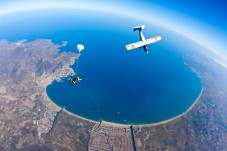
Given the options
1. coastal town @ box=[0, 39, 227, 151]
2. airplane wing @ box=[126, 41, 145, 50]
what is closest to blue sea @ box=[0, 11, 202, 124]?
coastal town @ box=[0, 39, 227, 151]

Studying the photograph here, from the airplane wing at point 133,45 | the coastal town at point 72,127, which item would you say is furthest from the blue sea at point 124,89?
the airplane wing at point 133,45

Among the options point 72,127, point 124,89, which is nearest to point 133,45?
point 72,127

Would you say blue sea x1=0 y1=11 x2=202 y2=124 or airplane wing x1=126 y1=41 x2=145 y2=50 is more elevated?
airplane wing x1=126 y1=41 x2=145 y2=50

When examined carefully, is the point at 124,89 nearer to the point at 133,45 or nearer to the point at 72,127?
the point at 72,127

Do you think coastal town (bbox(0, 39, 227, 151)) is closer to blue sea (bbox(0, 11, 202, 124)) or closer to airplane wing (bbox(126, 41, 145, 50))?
blue sea (bbox(0, 11, 202, 124))

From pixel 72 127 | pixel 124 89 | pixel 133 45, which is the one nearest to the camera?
pixel 133 45

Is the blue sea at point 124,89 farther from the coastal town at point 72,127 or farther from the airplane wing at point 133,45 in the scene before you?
the airplane wing at point 133,45

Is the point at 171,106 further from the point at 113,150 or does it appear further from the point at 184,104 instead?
the point at 113,150

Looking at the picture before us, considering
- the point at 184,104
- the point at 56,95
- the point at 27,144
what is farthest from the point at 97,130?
the point at 184,104
